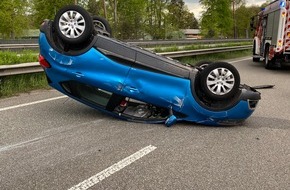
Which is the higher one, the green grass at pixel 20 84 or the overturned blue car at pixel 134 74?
the overturned blue car at pixel 134 74

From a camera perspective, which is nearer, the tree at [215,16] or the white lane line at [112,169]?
the white lane line at [112,169]

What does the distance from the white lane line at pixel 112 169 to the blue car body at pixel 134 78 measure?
94 cm

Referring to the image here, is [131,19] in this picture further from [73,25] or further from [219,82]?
[219,82]

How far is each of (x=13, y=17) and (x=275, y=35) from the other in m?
29.7

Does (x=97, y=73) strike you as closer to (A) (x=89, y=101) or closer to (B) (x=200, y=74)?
(A) (x=89, y=101)

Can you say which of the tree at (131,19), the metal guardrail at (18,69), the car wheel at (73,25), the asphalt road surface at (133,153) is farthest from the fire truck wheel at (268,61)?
the tree at (131,19)

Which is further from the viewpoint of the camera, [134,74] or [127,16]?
[127,16]

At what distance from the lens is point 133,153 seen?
3717mm

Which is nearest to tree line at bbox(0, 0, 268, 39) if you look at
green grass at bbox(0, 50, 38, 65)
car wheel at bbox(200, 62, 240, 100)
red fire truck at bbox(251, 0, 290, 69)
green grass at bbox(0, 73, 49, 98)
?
red fire truck at bbox(251, 0, 290, 69)

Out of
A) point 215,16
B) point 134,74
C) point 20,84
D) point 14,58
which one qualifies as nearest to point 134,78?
point 134,74

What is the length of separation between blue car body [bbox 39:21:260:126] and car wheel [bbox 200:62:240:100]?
14cm

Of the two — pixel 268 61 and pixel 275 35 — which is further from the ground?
pixel 275 35

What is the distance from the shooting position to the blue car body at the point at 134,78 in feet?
14.9

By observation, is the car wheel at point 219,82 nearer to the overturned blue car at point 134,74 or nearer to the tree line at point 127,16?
the overturned blue car at point 134,74
